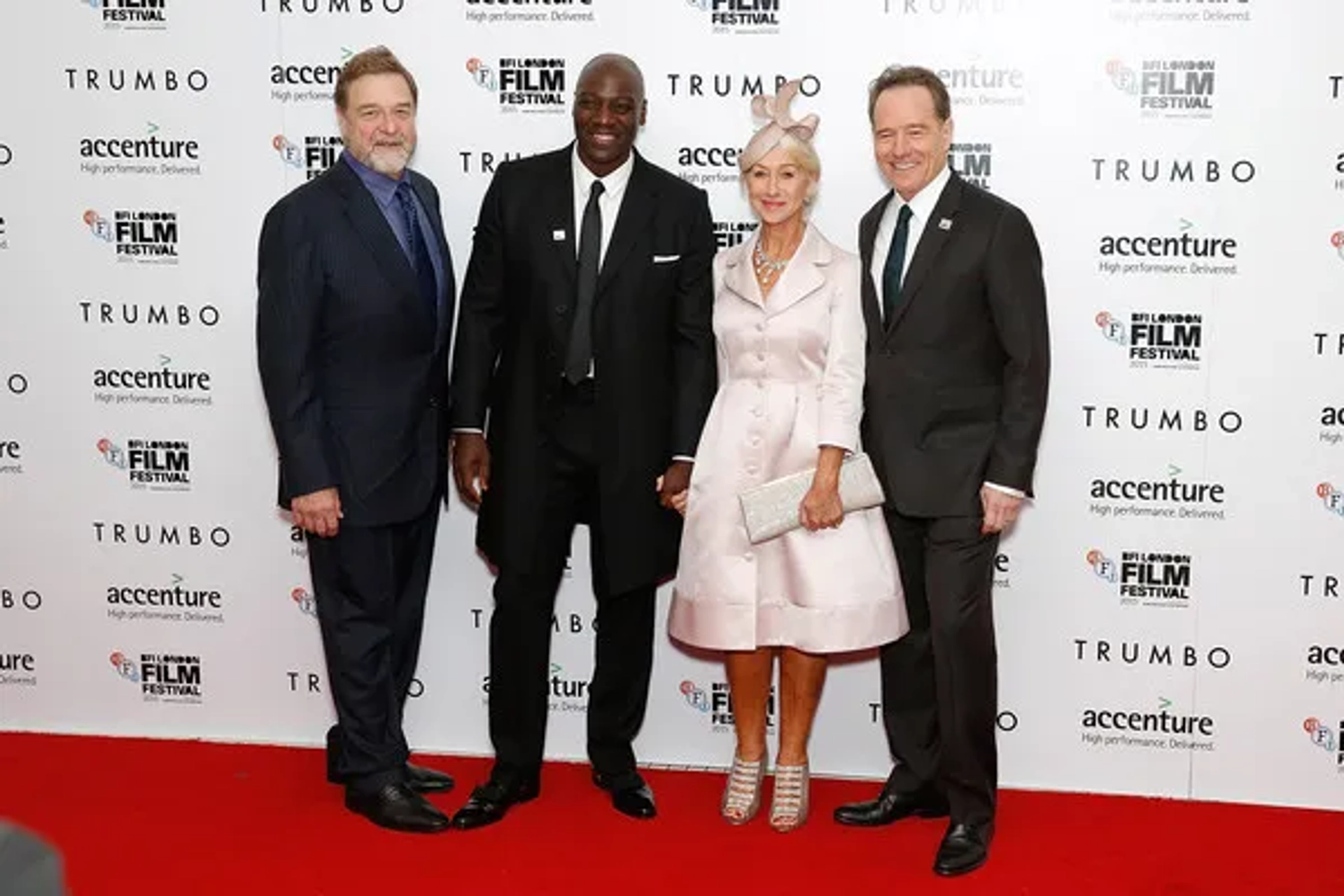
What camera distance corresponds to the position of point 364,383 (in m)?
3.91

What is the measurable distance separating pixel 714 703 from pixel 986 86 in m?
1.95

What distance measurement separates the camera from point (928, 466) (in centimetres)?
376

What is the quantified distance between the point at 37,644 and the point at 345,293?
185 cm

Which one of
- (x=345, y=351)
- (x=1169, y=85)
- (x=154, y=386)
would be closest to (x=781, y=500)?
(x=345, y=351)

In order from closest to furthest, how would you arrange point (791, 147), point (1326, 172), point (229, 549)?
point (791, 147)
point (1326, 172)
point (229, 549)

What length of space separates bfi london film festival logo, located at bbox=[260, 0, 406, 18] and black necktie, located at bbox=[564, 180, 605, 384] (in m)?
1.01

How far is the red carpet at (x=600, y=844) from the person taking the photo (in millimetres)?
3738

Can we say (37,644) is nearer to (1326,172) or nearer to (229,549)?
(229,549)

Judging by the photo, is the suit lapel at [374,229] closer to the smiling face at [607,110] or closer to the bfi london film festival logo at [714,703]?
the smiling face at [607,110]

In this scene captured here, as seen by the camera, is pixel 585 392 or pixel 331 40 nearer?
pixel 585 392

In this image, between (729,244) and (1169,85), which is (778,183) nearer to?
(729,244)

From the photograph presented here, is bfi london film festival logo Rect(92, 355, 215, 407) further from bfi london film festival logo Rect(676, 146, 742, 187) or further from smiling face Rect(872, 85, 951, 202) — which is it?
smiling face Rect(872, 85, 951, 202)

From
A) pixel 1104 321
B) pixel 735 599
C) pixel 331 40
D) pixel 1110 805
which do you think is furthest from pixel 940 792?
pixel 331 40

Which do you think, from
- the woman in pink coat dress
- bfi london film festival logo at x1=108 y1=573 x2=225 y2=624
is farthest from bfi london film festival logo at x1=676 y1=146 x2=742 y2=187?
bfi london film festival logo at x1=108 y1=573 x2=225 y2=624
